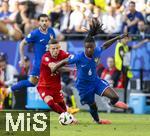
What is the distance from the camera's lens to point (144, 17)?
2411 centimetres

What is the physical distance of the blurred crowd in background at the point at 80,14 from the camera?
2396 centimetres

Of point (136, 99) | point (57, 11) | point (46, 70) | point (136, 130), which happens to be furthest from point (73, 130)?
point (57, 11)

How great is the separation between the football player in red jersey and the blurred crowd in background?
687 cm

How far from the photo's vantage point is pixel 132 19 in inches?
938

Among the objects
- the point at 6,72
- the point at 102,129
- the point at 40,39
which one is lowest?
the point at 102,129

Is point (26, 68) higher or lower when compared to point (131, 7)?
lower

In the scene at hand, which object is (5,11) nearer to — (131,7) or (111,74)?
(131,7)

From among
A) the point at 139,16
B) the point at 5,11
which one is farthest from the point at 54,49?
the point at 5,11

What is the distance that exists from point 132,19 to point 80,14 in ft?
6.31

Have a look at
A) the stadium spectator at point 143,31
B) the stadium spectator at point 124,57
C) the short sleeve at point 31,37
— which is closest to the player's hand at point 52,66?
the short sleeve at point 31,37

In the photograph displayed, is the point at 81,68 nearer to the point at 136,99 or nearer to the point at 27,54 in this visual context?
the point at 136,99

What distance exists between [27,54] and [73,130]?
10.7m

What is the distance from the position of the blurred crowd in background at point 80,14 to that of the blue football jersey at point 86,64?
7.28 m

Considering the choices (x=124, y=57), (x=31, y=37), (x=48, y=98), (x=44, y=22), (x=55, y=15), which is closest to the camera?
(x=48, y=98)
